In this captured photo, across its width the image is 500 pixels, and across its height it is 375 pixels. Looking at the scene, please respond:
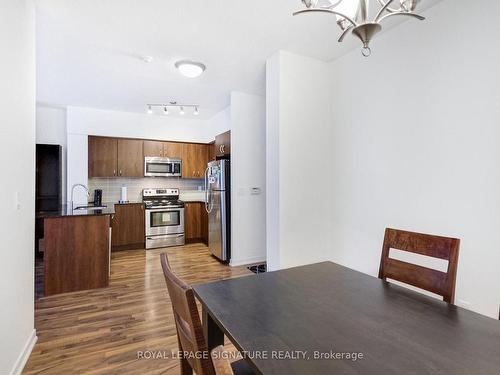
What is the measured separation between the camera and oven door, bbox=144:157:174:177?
5.28 metres

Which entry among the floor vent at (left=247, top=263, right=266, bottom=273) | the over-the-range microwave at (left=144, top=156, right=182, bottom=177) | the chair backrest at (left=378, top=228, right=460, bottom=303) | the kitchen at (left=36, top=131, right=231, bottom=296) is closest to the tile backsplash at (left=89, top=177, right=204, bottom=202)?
the kitchen at (left=36, top=131, right=231, bottom=296)

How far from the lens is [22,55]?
6.05ft

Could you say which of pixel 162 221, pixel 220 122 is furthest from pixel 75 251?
pixel 220 122

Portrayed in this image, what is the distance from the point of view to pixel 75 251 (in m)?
3.05

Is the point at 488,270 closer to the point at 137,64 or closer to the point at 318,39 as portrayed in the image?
the point at 318,39

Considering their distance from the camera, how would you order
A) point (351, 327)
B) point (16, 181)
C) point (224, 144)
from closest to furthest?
point (351, 327)
point (16, 181)
point (224, 144)

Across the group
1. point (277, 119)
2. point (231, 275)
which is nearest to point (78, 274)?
point (231, 275)

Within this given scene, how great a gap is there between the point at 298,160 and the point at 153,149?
341 cm

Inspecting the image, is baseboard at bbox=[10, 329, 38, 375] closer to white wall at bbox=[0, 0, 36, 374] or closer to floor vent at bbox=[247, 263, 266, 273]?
white wall at bbox=[0, 0, 36, 374]

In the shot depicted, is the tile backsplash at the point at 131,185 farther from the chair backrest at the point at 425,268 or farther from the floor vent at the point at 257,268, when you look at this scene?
the chair backrest at the point at 425,268

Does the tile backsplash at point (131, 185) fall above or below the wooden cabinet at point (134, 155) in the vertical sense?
below

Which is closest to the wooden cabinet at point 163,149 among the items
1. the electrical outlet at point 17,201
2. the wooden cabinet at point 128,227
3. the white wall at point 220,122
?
the white wall at point 220,122

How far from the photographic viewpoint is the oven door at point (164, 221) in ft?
16.5

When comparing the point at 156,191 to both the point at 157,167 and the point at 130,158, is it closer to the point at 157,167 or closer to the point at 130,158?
the point at 157,167
